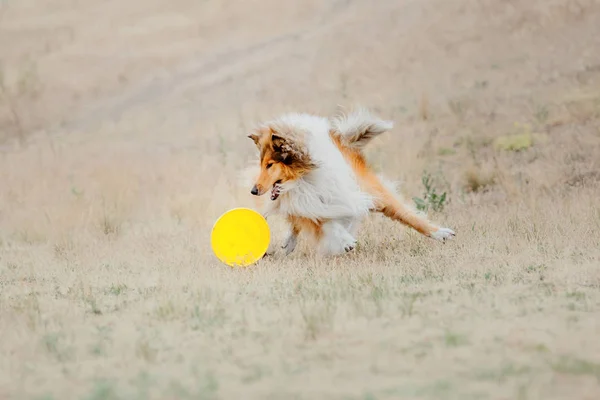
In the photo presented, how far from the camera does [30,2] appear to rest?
3400 centimetres

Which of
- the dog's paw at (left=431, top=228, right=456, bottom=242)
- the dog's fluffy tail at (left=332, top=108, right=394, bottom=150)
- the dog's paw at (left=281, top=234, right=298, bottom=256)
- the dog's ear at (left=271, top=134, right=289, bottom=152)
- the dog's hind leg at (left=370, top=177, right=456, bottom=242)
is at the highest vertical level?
the dog's fluffy tail at (left=332, top=108, right=394, bottom=150)

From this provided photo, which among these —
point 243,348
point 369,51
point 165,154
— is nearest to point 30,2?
point 369,51

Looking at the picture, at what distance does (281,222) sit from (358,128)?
2385 millimetres

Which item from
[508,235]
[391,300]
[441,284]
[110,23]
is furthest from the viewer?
[110,23]

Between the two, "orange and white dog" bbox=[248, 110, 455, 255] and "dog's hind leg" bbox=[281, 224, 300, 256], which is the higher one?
"orange and white dog" bbox=[248, 110, 455, 255]

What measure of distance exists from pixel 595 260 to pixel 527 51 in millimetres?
13236

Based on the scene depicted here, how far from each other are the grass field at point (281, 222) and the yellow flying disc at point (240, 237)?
20cm

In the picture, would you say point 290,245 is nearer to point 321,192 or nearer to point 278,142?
point 321,192

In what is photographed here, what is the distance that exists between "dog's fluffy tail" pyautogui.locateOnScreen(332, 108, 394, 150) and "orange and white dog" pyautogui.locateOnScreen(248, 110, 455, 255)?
4.5 inches

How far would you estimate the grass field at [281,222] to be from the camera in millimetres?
5094

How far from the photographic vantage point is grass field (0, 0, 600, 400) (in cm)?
509

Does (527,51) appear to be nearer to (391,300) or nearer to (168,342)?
(391,300)

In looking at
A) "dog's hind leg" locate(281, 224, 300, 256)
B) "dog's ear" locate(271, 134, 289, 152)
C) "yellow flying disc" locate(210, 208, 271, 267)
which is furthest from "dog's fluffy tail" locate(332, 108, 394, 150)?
"yellow flying disc" locate(210, 208, 271, 267)

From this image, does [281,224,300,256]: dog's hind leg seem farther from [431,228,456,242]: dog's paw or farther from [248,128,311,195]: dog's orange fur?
[431,228,456,242]: dog's paw
